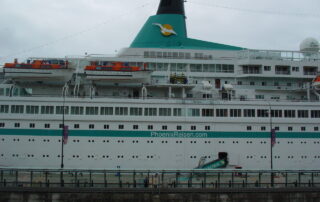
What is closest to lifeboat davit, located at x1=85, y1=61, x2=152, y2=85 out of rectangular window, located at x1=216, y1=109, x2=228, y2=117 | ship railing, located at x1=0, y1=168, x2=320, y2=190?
rectangular window, located at x1=216, y1=109, x2=228, y2=117

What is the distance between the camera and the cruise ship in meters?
19.2

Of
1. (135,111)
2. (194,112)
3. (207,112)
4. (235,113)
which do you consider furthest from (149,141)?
(235,113)

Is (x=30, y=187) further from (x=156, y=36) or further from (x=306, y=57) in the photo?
(x=306, y=57)

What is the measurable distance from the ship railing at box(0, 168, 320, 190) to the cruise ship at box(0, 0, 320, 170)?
3561mm

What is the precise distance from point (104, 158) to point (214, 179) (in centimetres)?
689

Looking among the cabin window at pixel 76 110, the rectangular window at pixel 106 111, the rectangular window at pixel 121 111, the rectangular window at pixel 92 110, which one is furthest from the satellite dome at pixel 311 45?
the cabin window at pixel 76 110

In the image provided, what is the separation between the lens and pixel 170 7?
24.9 metres

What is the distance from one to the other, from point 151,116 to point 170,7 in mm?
9710

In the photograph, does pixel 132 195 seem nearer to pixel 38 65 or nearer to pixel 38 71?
pixel 38 71

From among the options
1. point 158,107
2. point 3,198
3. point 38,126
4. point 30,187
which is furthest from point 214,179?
point 38,126

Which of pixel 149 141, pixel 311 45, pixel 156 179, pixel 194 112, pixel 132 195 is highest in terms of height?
pixel 311 45

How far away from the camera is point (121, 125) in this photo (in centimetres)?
1944

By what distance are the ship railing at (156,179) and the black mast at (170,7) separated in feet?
44.8

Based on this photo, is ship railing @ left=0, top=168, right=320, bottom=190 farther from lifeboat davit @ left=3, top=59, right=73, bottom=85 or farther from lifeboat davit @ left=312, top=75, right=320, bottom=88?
lifeboat davit @ left=312, top=75, right=320, bottom=88
